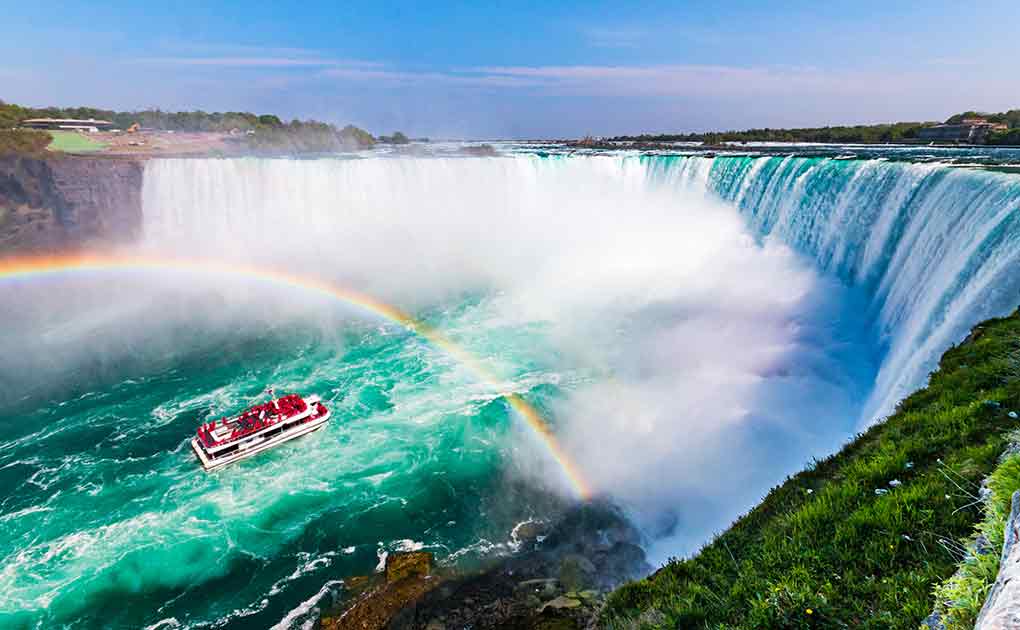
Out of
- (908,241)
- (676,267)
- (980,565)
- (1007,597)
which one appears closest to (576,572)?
(980,565)

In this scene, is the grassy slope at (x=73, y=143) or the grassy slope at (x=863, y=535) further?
the grassy slope at (x=73, y=143)

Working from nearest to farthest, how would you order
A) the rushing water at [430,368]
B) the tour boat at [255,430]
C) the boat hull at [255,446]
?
1. the rushing water at [430,368]
2. the boat hull at [255,446]
3. the tour boat at [255,430]

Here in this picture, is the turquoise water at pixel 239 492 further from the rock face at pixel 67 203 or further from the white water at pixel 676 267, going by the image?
the rock face at pixel 67 203

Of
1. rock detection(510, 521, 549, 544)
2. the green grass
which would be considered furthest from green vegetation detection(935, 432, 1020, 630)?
the green grass

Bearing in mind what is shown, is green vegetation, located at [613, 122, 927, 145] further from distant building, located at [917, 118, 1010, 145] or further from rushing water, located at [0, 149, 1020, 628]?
rushing water, located at [0, 149, 1020, 628]

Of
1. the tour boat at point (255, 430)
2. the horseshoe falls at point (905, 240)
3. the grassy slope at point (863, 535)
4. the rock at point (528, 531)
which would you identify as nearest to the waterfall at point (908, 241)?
the horseshoe falls at point (905, 240)

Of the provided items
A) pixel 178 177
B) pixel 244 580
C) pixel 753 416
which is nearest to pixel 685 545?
pixel 753 416

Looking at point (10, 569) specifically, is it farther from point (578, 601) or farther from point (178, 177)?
point (178, 177)
